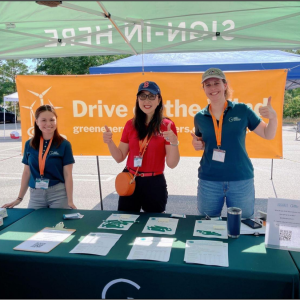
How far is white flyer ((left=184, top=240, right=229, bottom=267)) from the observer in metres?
→ 1.25

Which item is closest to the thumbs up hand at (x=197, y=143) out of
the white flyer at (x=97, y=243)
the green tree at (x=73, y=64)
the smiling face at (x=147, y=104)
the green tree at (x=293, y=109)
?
the smiling face at (x=147, y=104)

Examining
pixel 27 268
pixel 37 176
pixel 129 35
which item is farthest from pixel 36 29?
pixel 27 268

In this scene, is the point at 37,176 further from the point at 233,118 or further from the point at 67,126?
the point at 233,118

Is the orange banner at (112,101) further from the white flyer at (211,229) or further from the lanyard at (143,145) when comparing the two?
the white flyer at (211,229)

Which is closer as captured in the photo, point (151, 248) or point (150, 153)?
point (151, 248)

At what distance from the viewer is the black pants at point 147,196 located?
6.59ft

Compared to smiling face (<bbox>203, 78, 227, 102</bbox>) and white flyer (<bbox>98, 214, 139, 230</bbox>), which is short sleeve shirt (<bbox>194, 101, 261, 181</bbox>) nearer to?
smiling face (<bbox>203, 78, 227, 102</bbox>)

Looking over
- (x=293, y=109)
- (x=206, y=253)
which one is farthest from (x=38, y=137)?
(x=293, y=109)

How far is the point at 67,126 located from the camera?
10.9 ft

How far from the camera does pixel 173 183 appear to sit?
5.20 meters

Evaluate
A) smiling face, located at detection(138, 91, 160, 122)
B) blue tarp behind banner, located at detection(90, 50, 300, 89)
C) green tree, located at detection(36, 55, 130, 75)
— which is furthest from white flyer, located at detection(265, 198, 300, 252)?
green tree, located at detection(36, 55, 130, 75)

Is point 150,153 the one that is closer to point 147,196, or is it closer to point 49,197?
point 147,196

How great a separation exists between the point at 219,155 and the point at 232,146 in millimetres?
110

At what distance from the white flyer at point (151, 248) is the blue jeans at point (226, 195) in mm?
557
